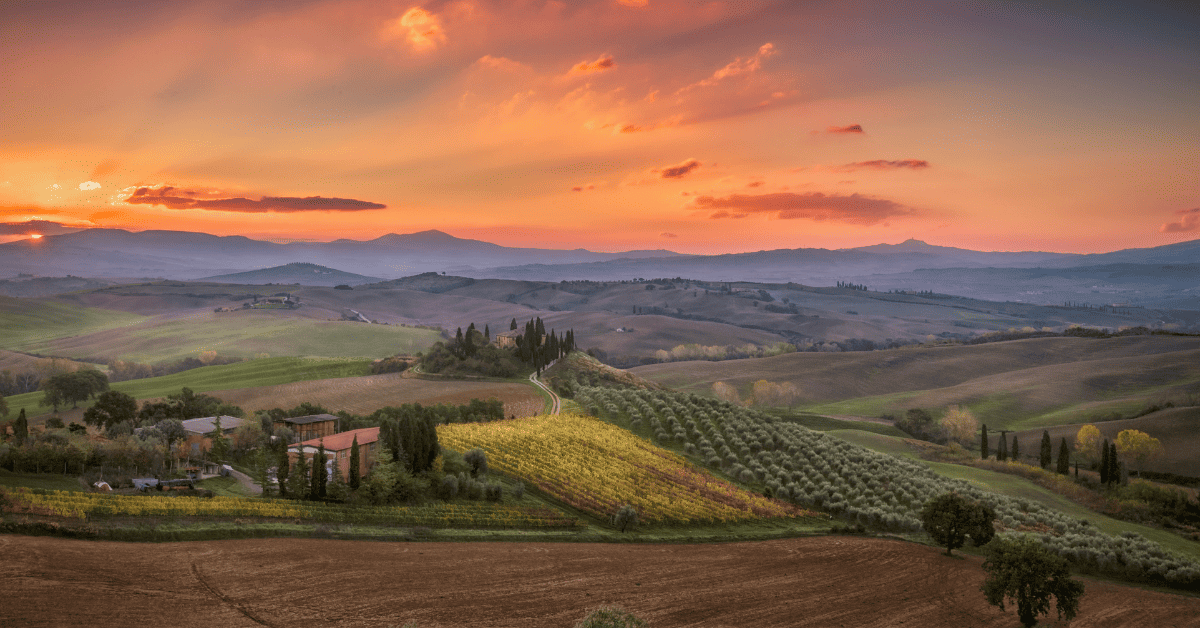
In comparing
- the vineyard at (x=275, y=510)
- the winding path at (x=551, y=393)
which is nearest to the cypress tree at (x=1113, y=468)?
the winding path at (x=551, y=393)

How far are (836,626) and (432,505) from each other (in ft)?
84.7

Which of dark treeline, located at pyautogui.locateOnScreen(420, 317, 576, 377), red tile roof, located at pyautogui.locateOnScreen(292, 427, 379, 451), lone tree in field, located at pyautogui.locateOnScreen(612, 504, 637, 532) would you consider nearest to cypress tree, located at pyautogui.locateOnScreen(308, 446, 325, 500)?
red tile roof, located at pyautogui.locateOnScreen(292, 427, 379, 451)

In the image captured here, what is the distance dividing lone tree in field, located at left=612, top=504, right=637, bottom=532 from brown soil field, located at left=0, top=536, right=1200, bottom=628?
11.2 ft

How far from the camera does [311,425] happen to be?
2721 inches

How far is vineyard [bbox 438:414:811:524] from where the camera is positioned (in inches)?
2016

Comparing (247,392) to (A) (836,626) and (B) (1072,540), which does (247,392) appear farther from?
(B) (1072,540)

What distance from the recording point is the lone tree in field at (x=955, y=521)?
48062 mm

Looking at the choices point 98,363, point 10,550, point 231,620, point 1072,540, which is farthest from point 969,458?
point 98,363

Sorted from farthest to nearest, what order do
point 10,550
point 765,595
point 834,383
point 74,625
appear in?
point 834,383
point 765,595
point 10,550
point 74,625

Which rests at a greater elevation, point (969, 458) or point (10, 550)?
point (10, 550)

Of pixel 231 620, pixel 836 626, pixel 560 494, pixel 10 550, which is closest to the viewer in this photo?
pixel 231 620

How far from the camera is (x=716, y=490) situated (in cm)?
5753

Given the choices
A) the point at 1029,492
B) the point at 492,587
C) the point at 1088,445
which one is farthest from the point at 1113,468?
the point at 492,587

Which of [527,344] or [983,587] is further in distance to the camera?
[527,344]
